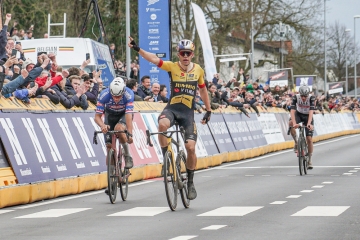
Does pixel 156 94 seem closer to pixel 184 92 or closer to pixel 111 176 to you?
pixel 111 176

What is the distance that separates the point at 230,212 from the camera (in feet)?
41.0

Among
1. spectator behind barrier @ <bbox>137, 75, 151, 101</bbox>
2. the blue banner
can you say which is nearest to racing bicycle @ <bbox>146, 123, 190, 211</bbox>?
spectator behind barrier @ <bbox>137, 75, 151, 101</bbox>

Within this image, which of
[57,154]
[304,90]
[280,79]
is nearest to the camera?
[57,154]

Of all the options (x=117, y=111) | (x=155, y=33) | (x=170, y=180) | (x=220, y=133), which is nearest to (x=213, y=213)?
(x=170, y=180)

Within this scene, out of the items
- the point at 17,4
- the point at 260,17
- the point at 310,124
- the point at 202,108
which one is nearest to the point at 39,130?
the point at 310,124

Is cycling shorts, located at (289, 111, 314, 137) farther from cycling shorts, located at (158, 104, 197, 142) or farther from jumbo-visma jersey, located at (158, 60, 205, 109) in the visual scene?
cycling shorts, located at (158, 104, 197, 142)

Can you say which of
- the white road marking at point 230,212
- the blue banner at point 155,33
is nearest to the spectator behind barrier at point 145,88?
the blue banner at point 155,33

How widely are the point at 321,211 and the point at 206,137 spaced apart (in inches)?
519

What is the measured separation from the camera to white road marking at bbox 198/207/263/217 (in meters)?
12.2

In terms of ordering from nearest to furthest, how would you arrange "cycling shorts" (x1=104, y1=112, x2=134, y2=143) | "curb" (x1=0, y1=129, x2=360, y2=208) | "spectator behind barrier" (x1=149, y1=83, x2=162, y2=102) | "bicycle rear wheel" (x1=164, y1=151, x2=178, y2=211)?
"bicycle rear wheel" (x1=164, y1=151, x2=178, y2=211)
"curb" (x1=0, y1=129, x2=360, y2=208)
"cycling shorts" (x1=104, y1=112, x2=134, y2=143)
"spectator behind barrier" (x1=149, y1=83, x2=162, y2=102)

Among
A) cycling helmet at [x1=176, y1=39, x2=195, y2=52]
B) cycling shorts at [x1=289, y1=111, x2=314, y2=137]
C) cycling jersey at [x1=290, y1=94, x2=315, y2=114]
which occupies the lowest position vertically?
cycling shorts at [x1=289, y1=111, x2=314, y2=137]

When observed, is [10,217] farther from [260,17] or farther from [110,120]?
[260,17]

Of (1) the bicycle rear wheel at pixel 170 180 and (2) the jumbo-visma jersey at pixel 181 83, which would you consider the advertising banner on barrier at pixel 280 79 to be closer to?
(2) the jumbo-visma jersey at pixel 181 83

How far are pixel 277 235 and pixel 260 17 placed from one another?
53.6 m
